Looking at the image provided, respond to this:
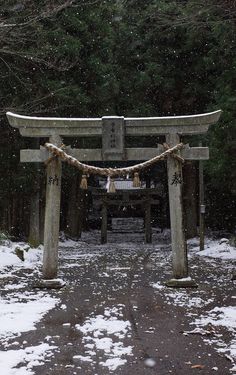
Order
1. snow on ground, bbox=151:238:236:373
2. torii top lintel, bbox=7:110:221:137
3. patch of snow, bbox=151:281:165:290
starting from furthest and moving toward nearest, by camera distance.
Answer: torii top lintel, bbox=7:110:221:137 < patch of snow, bbox=151:281:165:290 < snow on ground, bbox=151:238:236:373

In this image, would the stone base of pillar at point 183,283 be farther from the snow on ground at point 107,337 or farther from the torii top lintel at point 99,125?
the torii top lintel at point 99,125

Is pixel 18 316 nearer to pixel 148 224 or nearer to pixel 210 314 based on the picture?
pixel 210 314

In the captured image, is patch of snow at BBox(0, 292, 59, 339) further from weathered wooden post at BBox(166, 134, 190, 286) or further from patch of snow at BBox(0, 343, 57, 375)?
weathered wooden post at BBox(166, 134, 190, 286)

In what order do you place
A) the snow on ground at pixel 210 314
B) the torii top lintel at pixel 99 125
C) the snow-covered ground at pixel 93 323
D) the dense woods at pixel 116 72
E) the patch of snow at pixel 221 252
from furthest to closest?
the dense woods at pixel 116 72 → the patch of snow at pixel 221 252 → the torii top lintel at pixel 99 125 → the snow on ground at pixel 210 314 → the snow-covered ground at pixel 93 323

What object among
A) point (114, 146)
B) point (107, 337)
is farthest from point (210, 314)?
point (114, 146)

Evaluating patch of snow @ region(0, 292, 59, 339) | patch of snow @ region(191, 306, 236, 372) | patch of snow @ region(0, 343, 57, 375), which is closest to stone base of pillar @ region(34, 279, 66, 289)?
patch of snow @ region(0, 292, 59, 339)

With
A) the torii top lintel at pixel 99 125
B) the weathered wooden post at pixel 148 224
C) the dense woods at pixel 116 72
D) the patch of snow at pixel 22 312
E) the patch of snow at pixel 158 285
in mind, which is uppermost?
the dense woods at pixel 116 72

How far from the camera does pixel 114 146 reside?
827 cm

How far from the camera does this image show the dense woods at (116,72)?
13.0 metres

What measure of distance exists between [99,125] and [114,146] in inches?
19.4

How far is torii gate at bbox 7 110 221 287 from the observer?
8.24 meters

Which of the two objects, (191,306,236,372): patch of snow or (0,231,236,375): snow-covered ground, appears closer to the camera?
(0,231,236,375): snow-covered ground

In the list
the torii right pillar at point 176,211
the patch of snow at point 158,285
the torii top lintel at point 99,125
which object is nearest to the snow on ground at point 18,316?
the patch of snow at point 158,285

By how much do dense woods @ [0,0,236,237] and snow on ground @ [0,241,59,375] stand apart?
4.73m
